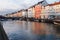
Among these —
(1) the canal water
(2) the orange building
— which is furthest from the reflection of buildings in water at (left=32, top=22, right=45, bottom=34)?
(2) the orange building

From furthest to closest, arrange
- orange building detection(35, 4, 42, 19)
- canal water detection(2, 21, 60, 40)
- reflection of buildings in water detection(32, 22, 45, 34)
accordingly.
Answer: orange building detection(35, 4, 42, 19) < reflection of buildings in water detection(32, 22, 45, 34) < canal water detection(2, 21, 60, 40)

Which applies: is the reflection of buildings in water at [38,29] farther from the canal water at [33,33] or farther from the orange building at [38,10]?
the orange building at [38,10]

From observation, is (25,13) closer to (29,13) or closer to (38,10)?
(29,13)

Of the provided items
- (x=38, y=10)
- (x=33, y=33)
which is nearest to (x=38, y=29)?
(x=33, y=33)

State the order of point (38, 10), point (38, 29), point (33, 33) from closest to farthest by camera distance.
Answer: point (33, 33) < point (38, 29) < point (38, 10)

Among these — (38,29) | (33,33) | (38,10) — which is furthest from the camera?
(38,10)

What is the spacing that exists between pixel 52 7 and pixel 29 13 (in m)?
16.4

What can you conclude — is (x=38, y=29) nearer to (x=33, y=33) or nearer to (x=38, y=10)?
(x=33, y=33)

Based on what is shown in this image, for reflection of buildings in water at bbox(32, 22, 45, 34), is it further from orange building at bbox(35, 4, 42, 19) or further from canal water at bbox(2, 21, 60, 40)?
orange building at bbox(35, 4, 42, 19)

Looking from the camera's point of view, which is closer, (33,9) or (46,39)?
(46,39)

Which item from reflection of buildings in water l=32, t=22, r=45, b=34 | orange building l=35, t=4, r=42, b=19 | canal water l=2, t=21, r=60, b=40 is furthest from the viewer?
orange building l=35, t=4, r=42, b=19

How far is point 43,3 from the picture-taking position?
62875mm

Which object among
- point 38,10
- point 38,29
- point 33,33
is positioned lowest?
point 38,29

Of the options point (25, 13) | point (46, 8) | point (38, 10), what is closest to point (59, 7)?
point (46, 8)
